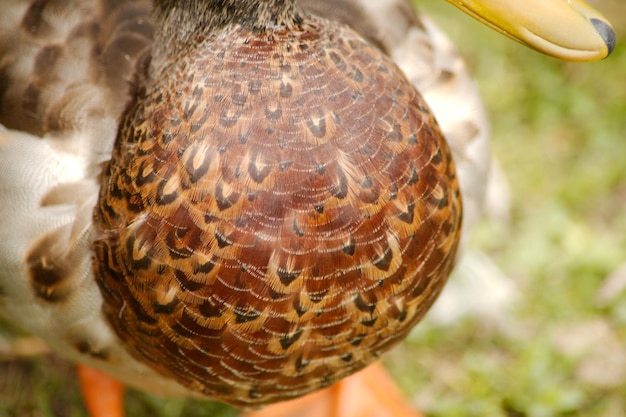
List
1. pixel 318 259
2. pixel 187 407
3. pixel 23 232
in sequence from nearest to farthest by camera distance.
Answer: pixel 318 259, pixel 23 232, pixel 187 407

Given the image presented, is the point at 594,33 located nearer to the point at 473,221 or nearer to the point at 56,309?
the point at 473,221

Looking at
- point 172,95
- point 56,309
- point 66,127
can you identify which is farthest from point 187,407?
point 172,95

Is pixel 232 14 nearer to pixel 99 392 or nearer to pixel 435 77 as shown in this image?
pixel 435 77

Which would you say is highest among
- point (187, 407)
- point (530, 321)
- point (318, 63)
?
point (318, 63)

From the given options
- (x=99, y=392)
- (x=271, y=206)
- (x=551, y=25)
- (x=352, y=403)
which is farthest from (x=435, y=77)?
(x=99, y=392)

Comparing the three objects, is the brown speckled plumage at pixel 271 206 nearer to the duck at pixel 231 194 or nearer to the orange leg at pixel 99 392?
the duck at pixel 231 194

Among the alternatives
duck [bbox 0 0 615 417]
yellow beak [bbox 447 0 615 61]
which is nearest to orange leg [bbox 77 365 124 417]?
duck [bbox 0 0 615 417]

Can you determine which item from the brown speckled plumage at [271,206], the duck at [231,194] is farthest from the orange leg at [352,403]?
the brown speckled plumage at [271,206]
